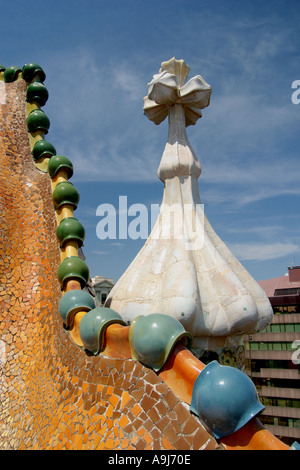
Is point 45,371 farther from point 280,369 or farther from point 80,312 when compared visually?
point 280,369

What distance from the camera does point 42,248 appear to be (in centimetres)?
465

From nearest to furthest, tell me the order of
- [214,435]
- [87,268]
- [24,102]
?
1. [214,435]
2. [87,268]
3. [24,102]

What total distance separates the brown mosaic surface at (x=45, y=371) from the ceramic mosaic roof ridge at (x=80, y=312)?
91 millimetres

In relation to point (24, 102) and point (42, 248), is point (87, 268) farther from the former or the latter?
point (24, 102)

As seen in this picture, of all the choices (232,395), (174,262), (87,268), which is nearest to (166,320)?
(232,395)

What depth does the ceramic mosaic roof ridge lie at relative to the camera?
2.40m

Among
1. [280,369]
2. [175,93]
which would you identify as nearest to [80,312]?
[175,93]

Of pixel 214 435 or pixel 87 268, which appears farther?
pixel 87 268

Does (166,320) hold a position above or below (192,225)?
below

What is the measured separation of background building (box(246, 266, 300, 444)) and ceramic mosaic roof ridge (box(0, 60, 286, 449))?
23.5m

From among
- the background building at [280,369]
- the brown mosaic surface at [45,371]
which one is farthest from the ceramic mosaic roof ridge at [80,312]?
the background building at [280,369]

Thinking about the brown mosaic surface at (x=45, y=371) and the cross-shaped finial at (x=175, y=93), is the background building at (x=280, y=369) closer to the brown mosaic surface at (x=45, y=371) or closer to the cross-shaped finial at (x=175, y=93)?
the cross-shaped finial at (x=175, y=93)

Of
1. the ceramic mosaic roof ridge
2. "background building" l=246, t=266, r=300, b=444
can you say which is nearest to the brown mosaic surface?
the ceramic mosaic roof ridge

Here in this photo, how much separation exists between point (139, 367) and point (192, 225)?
2.64 m
